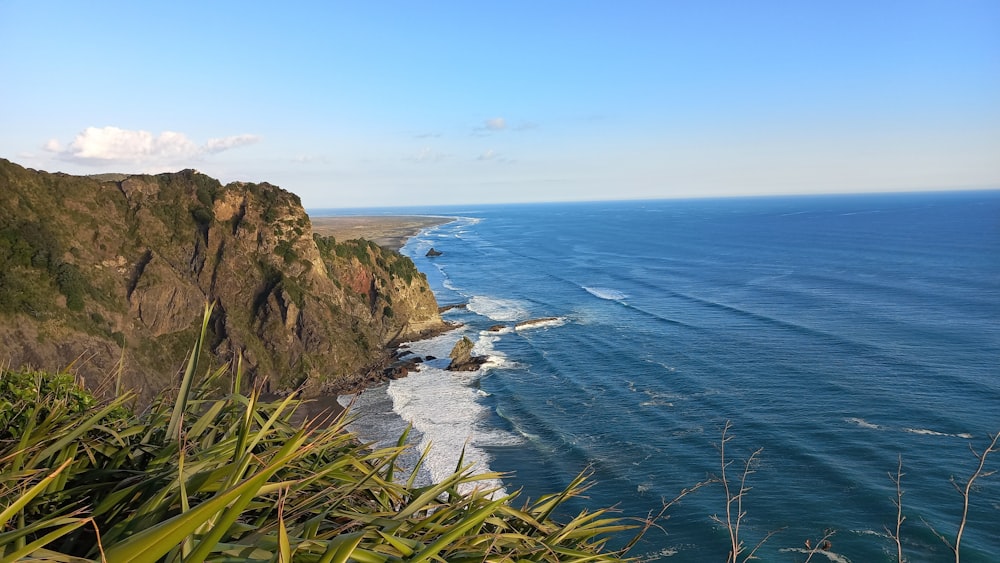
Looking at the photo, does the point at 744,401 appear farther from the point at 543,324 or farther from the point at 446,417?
the point at 543,324

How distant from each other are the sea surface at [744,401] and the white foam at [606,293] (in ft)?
1.99

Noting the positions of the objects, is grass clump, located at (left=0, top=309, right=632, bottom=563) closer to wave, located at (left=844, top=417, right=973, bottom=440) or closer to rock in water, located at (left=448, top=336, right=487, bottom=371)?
wave, located at (left=844, top=417, right=973, bottom=440)

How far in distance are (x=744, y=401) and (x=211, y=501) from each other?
42.7m

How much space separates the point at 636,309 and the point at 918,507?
41941 millimetres

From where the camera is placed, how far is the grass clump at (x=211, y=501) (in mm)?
3137

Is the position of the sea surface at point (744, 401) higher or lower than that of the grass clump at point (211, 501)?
A: lower

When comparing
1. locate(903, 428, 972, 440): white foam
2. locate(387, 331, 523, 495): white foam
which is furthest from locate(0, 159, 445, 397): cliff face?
locate(903, 428, 972, 440): white foam

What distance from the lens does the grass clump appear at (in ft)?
10.3

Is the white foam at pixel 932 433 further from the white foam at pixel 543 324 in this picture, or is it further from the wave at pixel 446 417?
the white foam at pixel 543 324

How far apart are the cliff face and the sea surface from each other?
7.31 m

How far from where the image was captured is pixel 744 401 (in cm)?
4106

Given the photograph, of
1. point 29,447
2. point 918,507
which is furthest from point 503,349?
point 29,447

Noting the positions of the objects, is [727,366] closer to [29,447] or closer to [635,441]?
[635,441]

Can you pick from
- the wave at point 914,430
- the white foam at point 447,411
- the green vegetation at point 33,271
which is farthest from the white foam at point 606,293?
the green vegetation at point 33,271
